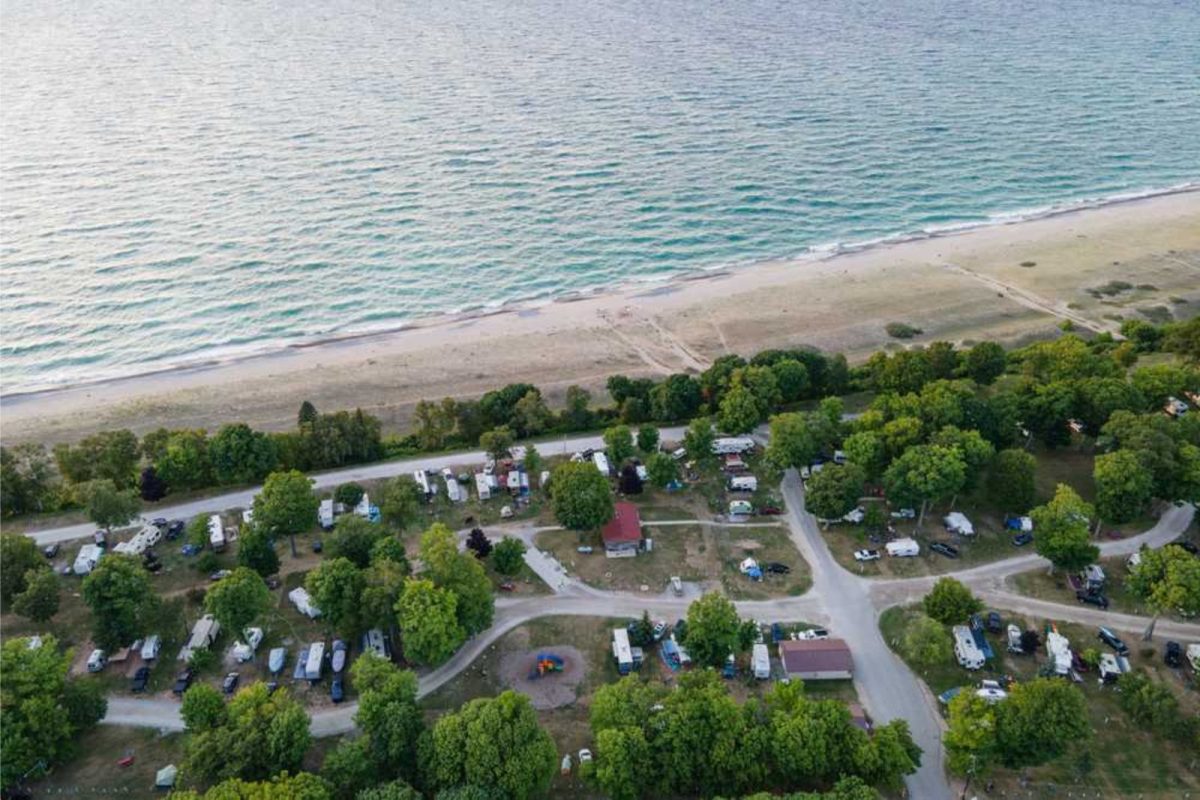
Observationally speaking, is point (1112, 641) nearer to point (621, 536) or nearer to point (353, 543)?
point (621, 536)

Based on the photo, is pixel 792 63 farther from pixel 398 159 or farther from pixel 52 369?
pixel 52 369

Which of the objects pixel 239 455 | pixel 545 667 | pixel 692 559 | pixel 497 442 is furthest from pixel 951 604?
pixel 239 455

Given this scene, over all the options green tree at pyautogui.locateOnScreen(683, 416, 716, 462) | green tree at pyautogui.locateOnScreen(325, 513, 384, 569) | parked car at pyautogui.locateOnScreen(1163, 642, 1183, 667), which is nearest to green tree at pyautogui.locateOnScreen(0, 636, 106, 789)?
green tree at pyautogui.locateOnScreen(325, 513, 384, 569)

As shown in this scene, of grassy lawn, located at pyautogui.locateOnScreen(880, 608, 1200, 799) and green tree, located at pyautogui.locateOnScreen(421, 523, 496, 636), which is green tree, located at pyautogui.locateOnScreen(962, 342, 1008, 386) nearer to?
grassy lawn, located at pyautogui.locateOnScreen(880, 608, 1200, 799)

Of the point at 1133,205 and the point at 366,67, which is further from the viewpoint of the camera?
the point at 366,67

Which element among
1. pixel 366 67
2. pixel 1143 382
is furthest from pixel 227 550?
pixel 366 67
